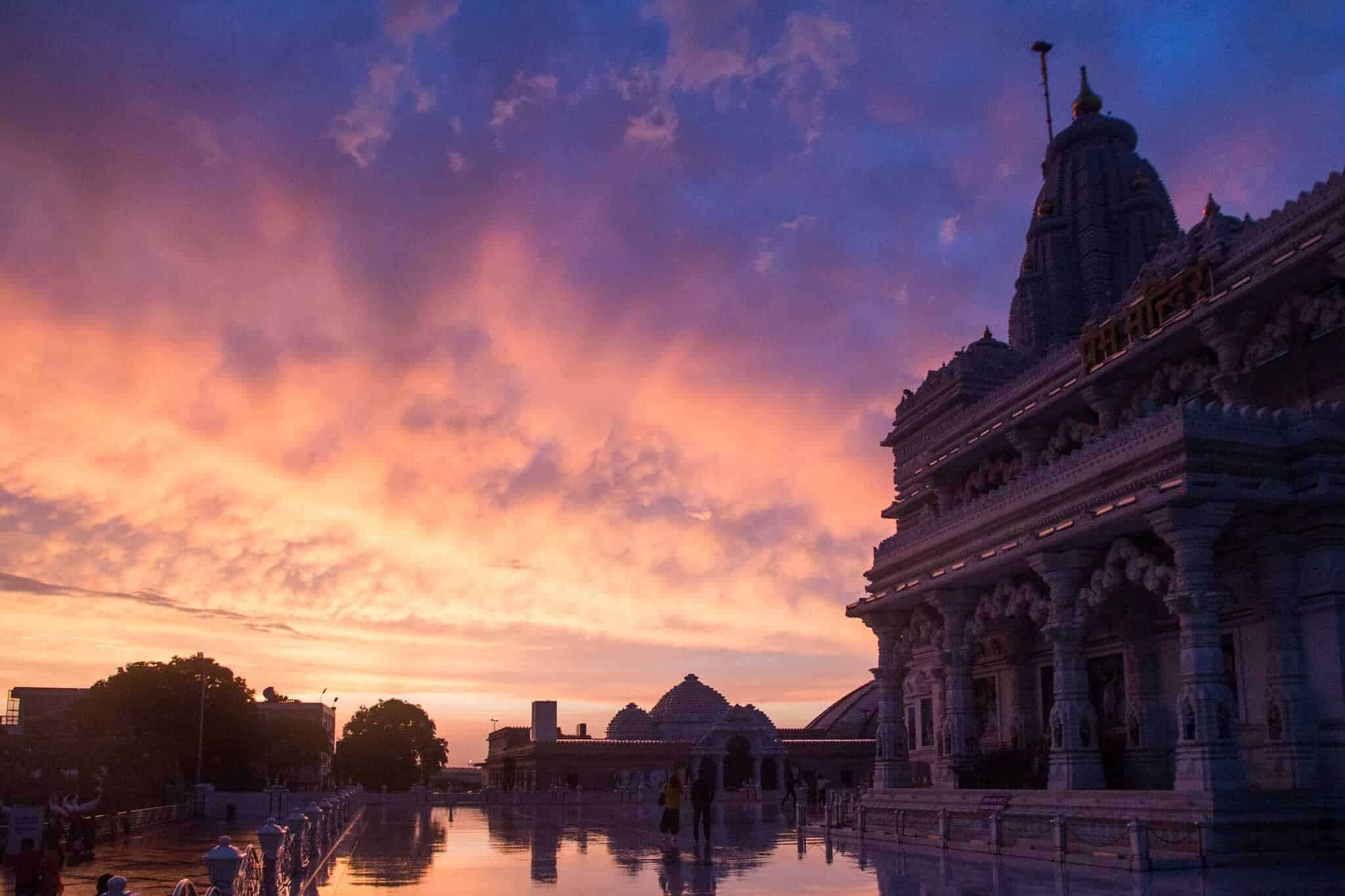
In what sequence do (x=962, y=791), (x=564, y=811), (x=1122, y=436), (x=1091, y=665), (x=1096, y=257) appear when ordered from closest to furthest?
1. (x=1122, y=436)
2. (x=962, y=791)
3. (x=1091, y=665)
4. (x=1096, y=257)
5. (x=564, y=811)

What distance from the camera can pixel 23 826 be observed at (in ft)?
86.2

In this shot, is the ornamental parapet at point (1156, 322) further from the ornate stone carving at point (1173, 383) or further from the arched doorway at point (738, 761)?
the arched doorway at point (738, 761)

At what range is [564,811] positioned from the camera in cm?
5325

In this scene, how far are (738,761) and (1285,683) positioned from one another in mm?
62523

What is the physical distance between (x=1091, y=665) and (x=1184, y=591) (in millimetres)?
9113

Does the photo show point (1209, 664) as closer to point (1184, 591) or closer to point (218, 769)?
point (1184, 591)

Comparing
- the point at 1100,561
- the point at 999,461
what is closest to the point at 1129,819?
the point at 1100,561

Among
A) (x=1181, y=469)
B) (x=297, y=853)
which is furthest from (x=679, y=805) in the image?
(x=1181, y=469)

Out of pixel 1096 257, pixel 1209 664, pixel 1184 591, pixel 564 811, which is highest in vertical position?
pixel 1096 257

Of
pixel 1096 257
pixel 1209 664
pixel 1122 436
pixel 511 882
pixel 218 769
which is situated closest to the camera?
pixel 511 882

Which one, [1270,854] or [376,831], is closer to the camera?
[1270,854]

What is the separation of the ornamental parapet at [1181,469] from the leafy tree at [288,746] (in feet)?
237

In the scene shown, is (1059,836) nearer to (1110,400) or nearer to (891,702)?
(891,702)

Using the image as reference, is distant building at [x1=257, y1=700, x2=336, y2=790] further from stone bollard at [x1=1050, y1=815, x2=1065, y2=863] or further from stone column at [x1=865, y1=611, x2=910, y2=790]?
stone bollard at [x1=1050, y1=815, x2=1065, y2=863]
